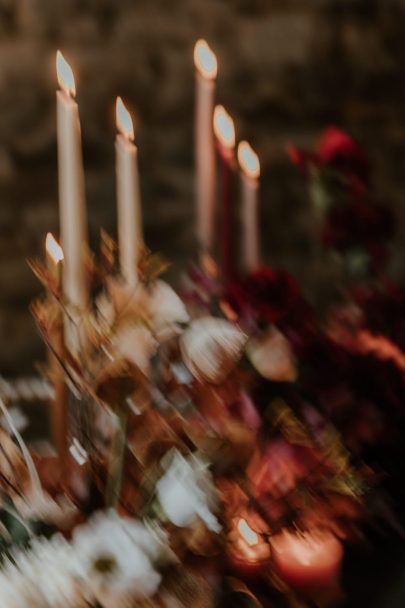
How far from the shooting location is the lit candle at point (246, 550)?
2.24 feet

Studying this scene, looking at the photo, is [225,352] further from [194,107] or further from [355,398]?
[194,107]

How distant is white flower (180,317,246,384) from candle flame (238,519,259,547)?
4.1 inches

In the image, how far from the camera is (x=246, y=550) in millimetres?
721

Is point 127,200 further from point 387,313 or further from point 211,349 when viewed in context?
point 387,313

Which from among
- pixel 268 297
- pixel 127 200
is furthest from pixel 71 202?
pixel 268 297

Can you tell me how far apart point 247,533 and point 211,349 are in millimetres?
137

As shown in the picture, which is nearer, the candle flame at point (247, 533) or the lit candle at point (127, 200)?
the candle flame at point (247, 533)

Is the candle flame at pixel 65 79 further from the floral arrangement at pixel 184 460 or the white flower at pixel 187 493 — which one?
the white flower at pixel 187 493

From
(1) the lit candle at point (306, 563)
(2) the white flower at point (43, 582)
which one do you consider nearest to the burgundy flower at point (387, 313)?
(1) the lit candle at point (306, 563)

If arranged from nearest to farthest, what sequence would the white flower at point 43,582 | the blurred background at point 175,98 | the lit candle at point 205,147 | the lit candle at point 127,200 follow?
1. the white flower at point 43,582
2. the lit candle at point 127,200
3. the lit candle at point 205,147
4. the blurred background at point 175,98

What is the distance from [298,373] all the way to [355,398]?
0.10 meters

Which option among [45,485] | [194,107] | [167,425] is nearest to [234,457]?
[167,425]

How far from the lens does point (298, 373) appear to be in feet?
2.51

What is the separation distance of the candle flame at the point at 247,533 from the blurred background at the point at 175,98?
1.25m
